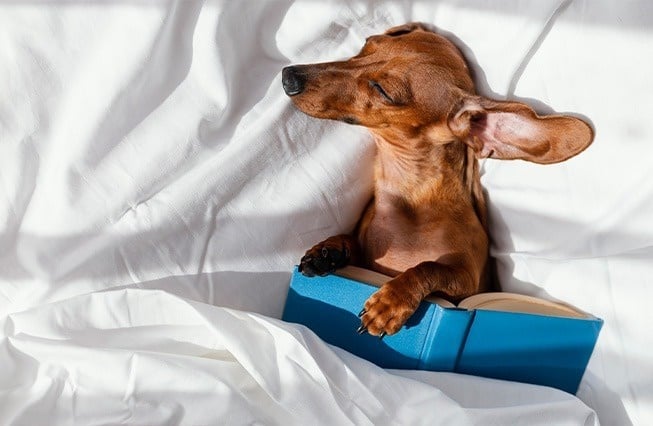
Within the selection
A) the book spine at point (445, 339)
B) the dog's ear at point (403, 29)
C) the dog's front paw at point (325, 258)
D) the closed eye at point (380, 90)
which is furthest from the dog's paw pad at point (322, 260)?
the dog's ear at point (403, 29)

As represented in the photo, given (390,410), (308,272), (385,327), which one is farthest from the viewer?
(308,272)

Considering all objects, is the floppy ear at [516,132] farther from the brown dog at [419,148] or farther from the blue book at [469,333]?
the blue book at [469,333]

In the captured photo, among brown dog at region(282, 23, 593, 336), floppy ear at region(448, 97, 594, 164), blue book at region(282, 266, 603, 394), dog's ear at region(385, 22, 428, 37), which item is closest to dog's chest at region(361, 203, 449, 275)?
brown dog at region(282, 23, 593, 336)

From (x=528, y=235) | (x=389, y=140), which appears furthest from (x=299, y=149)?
(x=528, y=235)

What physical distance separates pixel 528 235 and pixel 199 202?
793 millimetres

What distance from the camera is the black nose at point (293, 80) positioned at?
1.79m

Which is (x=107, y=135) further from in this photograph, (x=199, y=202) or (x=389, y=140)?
(x=389, y=140)

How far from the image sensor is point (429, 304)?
1.85m

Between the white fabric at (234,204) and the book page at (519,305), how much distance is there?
0.16 ft

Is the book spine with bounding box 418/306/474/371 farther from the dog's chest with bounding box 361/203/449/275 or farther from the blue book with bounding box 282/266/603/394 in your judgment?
the dog's chest with bounding box 361/203/449/275

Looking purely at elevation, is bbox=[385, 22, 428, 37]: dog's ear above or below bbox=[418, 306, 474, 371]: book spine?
above

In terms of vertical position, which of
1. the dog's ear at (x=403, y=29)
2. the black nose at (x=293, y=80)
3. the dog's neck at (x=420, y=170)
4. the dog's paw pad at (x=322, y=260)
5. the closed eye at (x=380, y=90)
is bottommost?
the dog's paw pad at (x=322, y=260)

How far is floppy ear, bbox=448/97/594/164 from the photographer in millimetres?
1714

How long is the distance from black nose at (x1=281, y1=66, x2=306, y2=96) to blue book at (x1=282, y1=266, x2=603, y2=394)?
17.9 inches
